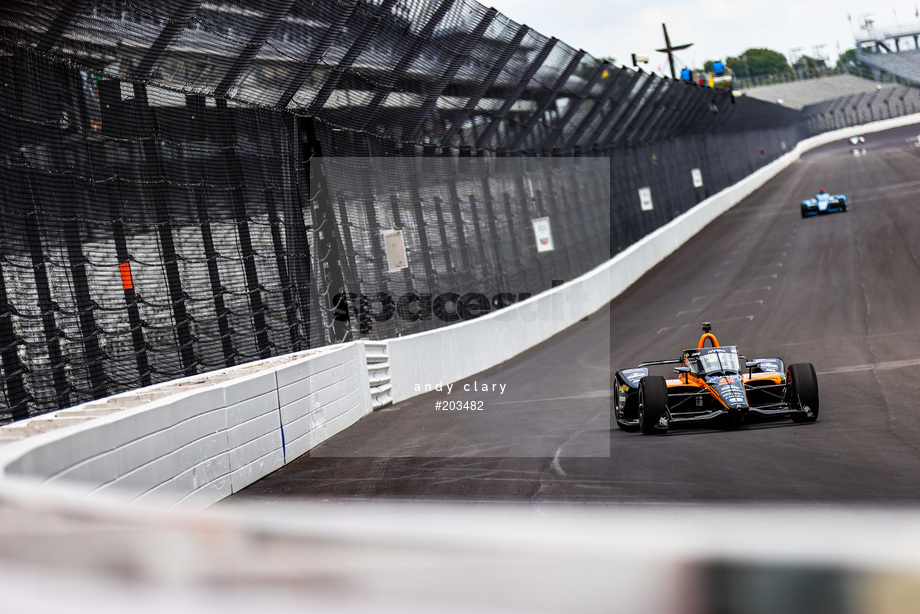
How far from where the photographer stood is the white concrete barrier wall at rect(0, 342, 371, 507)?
228 inches

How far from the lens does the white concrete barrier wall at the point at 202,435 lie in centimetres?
579

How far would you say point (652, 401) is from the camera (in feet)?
33.8

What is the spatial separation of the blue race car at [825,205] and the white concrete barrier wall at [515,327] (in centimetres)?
433

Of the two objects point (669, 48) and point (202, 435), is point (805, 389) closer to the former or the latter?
point (202, 435)

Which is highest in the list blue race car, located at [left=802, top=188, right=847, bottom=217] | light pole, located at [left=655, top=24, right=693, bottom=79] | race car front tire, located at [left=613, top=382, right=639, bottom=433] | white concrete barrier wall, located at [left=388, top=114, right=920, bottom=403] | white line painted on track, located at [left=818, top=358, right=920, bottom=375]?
light pole, located at [left=655, top=24, right=693, bottom=79]

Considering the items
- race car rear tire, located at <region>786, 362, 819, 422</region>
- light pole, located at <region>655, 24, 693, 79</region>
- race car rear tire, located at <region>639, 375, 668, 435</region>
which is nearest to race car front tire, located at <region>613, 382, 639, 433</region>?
race car rear tire, located at <region>639, 375, 668, 435</region>

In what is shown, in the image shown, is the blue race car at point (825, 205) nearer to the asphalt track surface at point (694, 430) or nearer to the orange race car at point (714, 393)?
the asphalt track surface at point (694, 430)

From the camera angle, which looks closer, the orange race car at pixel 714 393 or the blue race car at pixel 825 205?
the orange race car at pixel 714 393

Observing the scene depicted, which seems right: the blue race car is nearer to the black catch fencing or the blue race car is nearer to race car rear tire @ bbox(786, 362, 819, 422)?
the black catch fencing

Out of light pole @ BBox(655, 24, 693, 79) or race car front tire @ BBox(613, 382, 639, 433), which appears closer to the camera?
race car front tire @ BBox(613, 382, 639, 433)

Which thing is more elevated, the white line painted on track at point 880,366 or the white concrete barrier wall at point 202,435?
the white concrete barrier wall at point 202,435

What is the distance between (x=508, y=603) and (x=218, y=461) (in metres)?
7.26

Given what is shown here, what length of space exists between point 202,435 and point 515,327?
1253 cm

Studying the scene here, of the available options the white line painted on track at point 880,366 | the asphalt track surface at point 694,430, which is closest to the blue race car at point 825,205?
the asphalt track surface at point 694,430
